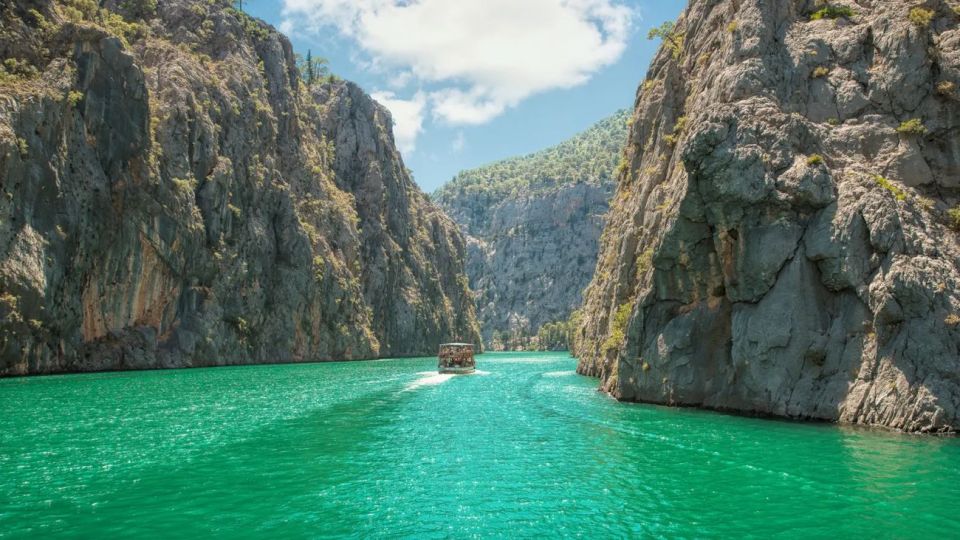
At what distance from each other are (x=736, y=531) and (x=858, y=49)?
29.8 meters

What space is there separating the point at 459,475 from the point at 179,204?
7281cm

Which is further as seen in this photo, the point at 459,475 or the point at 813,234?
the point at 813,234

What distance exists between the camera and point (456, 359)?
77938mm

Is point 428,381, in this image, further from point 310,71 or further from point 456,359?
point 310,71

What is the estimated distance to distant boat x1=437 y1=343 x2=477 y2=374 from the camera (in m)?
76.2

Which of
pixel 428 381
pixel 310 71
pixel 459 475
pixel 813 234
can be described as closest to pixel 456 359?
pixel 428 381

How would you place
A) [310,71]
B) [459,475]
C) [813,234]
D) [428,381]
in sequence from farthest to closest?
1. [310,71]
2. [428,381]
3. [813,234]
4. [459,475]

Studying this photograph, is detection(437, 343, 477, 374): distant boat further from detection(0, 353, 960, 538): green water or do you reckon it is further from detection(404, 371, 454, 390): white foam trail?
detection(0, 353, 960, 538): green water

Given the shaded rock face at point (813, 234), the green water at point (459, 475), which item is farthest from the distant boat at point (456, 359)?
the green water at point (459, 475)

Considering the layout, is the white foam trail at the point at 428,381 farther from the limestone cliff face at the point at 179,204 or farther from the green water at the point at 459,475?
the limestone cliff face at the point at 179,204

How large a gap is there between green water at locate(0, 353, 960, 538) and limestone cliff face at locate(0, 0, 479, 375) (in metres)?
33.2

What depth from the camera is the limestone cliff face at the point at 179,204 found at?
201 feet

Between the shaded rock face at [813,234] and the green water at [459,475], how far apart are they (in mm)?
2354

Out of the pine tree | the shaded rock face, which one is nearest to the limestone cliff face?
the pine tree
